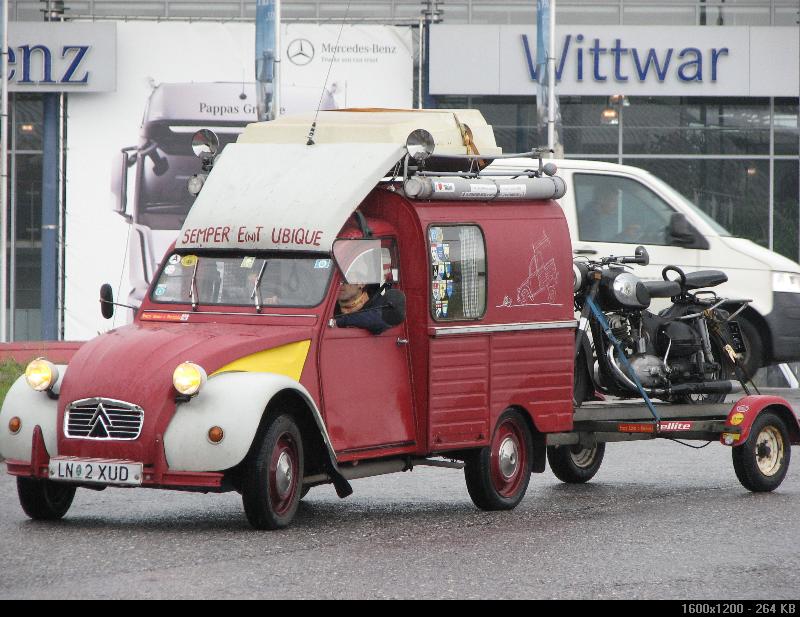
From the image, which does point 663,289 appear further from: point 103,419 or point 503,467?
point 103,419

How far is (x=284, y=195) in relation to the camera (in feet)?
34.1

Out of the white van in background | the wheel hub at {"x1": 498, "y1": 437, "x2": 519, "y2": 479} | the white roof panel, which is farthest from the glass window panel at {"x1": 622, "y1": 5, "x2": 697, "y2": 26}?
the white roof panel

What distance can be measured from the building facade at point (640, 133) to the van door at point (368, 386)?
18.3 metres

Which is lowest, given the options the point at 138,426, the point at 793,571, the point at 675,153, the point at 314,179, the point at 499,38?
the point at 793,571

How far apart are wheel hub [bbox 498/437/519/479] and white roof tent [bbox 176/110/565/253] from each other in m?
1.62

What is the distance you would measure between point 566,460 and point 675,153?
17.0 m

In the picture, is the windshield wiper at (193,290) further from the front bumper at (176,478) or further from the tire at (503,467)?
the tire at (503,467)

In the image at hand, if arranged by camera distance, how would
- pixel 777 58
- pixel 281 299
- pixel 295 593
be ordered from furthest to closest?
pixel 777 58 < pixel 281 299 < pixel 295 593

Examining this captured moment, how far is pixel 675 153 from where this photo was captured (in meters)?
28.8

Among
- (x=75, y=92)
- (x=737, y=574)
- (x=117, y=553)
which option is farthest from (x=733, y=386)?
(x=75, y=92)

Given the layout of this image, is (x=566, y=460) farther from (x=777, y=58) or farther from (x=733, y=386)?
(x=777, y=58)

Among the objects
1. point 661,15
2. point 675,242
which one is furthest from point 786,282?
point 661,15

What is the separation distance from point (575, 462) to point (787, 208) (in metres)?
17.2

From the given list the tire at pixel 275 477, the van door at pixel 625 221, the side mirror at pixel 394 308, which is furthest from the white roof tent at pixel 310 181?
the van door at pixel 625 221
